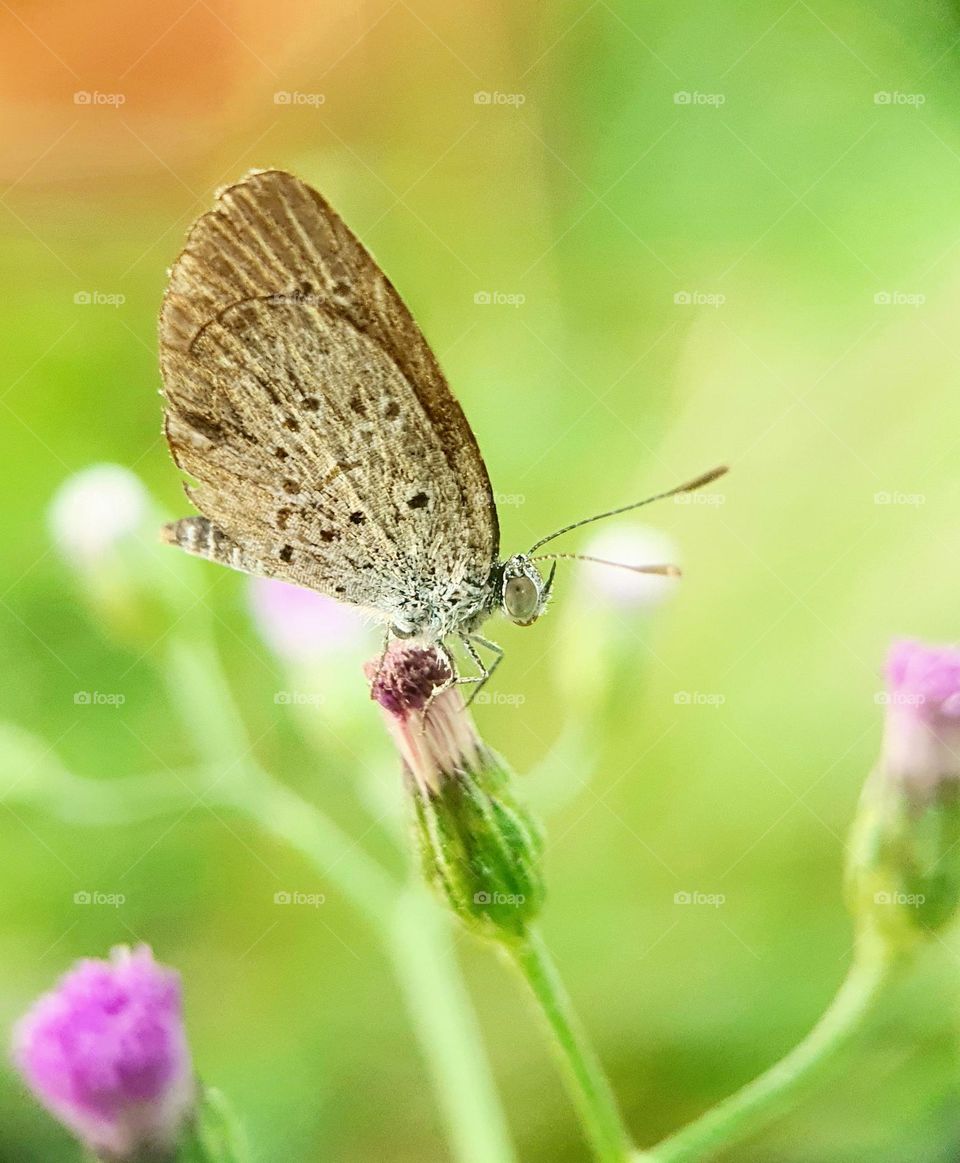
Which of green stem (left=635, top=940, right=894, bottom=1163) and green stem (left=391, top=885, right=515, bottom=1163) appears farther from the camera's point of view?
green stem (left=391, top=885, right=515, bottom=1163)

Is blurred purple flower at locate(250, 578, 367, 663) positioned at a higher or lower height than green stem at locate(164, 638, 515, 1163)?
higher

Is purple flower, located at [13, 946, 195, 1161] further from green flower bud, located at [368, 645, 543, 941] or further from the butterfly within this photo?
the butterfly

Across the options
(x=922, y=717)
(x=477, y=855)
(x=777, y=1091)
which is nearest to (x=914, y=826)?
(x=922, y=717)

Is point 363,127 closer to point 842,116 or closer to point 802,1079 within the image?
point 842,116

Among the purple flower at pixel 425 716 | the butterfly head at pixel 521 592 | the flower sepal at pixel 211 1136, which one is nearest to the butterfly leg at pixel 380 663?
the purple flower at pixel 425 716

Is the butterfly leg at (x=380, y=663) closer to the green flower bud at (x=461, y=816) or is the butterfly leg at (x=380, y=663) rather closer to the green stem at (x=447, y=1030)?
the green flower bud at (x=461, y=816)

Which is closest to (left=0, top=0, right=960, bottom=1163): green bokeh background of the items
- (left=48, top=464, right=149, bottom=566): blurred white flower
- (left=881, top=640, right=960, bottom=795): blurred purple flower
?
(left=48, top=464, right=149, bottom=566): blurred white flower
